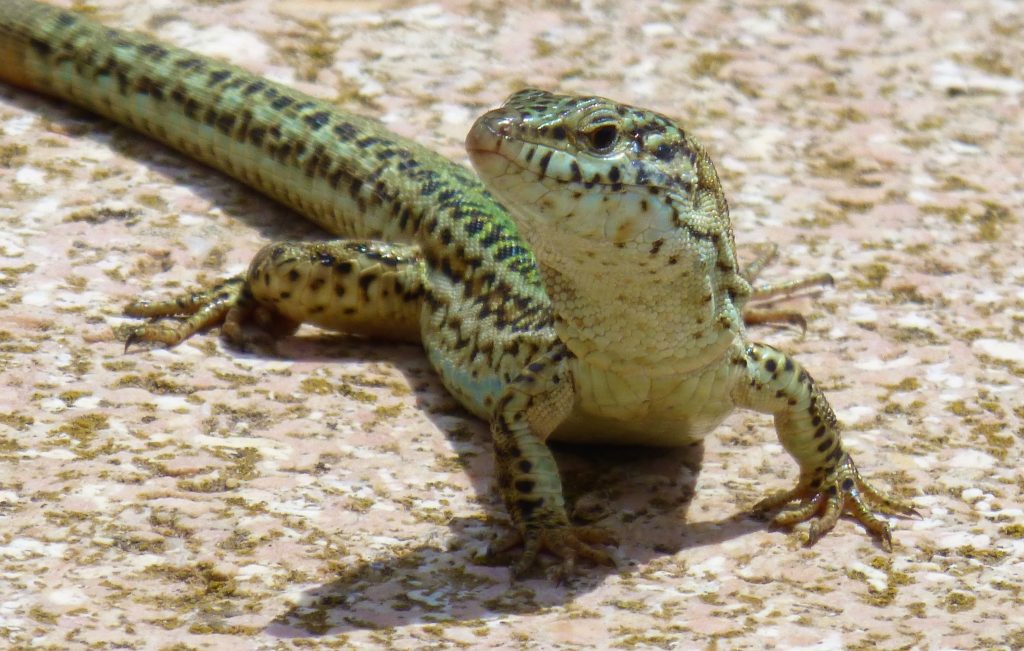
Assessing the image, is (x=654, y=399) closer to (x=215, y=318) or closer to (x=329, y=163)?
(x=215, y=318)

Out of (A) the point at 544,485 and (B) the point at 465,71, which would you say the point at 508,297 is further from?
(B) the point at 465,71

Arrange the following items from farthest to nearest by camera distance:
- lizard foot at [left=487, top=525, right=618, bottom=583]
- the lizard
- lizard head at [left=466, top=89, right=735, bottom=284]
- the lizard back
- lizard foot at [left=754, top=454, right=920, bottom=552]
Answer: the lizard back
lizard foot at [left=754, top=454, right=920, bottom=552]
lizard foot at [left=487, top=525, right=618, bottom=583]
the lizard
lizard head at [left=466, top=89, right=735, bottom=284]

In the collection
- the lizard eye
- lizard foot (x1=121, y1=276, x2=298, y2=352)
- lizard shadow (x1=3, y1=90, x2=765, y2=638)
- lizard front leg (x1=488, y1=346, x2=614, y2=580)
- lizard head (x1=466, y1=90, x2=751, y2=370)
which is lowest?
lizard foot (x1=121, y1=276, x2=298, y2=352)

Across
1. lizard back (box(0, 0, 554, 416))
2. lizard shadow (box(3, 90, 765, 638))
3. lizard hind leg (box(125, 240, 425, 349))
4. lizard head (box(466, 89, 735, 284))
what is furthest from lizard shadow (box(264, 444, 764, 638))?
lizard hind leg (box(125, 240, 425, 349))

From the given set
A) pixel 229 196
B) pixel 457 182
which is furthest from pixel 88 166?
pixel 457 182

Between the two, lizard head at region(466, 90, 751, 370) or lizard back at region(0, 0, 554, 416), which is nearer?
lizard head at region(466, 90, 751, 370)

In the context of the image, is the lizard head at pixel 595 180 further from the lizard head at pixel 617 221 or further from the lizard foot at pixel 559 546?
the lizard foot at pixel 559 546

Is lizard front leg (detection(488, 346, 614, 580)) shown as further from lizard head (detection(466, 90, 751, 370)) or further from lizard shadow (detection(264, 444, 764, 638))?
lizard head (detection(466, 90, 751, 370))
